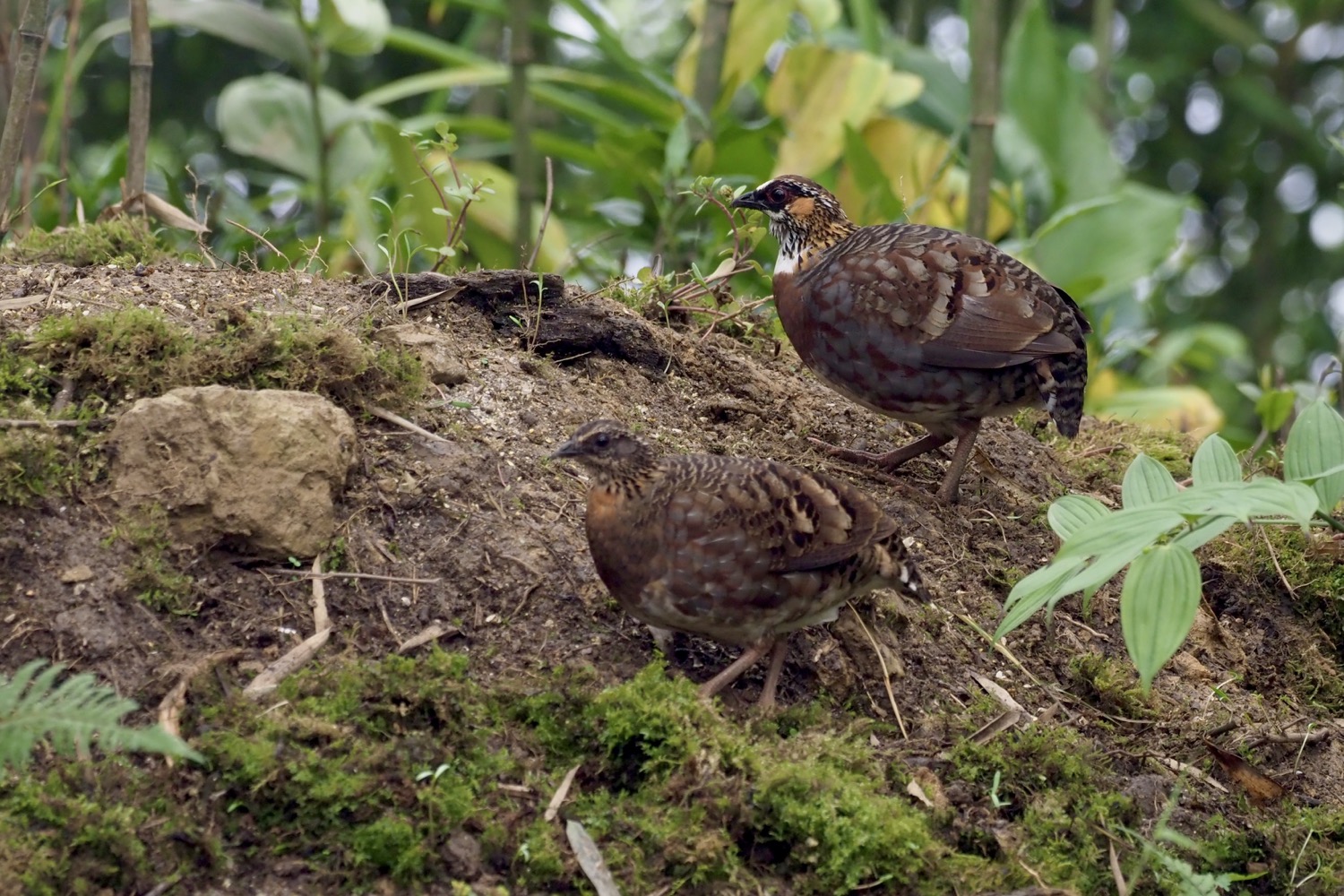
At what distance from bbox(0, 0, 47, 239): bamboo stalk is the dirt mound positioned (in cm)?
40

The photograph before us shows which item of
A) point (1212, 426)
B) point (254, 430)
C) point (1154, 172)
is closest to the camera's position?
point (254, 430)

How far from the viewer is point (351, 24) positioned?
6.67 metres

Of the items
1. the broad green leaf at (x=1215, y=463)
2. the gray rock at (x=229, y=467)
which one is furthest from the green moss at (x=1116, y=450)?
the gray rock at (x=229, y=467)

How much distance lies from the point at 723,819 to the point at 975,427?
7.37 ft

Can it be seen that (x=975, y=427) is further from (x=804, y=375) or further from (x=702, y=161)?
(x=702, y=161)

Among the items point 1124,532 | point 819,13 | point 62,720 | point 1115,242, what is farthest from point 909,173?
point 62,720

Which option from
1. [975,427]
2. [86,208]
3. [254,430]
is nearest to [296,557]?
[254,430]

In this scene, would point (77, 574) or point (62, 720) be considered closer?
point (62, 720)

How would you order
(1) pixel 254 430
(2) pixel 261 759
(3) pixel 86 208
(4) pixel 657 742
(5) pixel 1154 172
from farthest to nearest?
(5) pixel 1154 172 < (3) pixel 86 208 < (1) pixel 254 430 < (4) pixel 657 742 < (2) pixel 261 759

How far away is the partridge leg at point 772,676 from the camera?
375cm

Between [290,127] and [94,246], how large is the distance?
2421 mm

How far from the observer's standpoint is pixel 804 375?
225 inches

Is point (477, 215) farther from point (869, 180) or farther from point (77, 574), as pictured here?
point (77, 574)

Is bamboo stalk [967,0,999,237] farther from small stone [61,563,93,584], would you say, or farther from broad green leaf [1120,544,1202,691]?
small stone [61,563,93,584]
